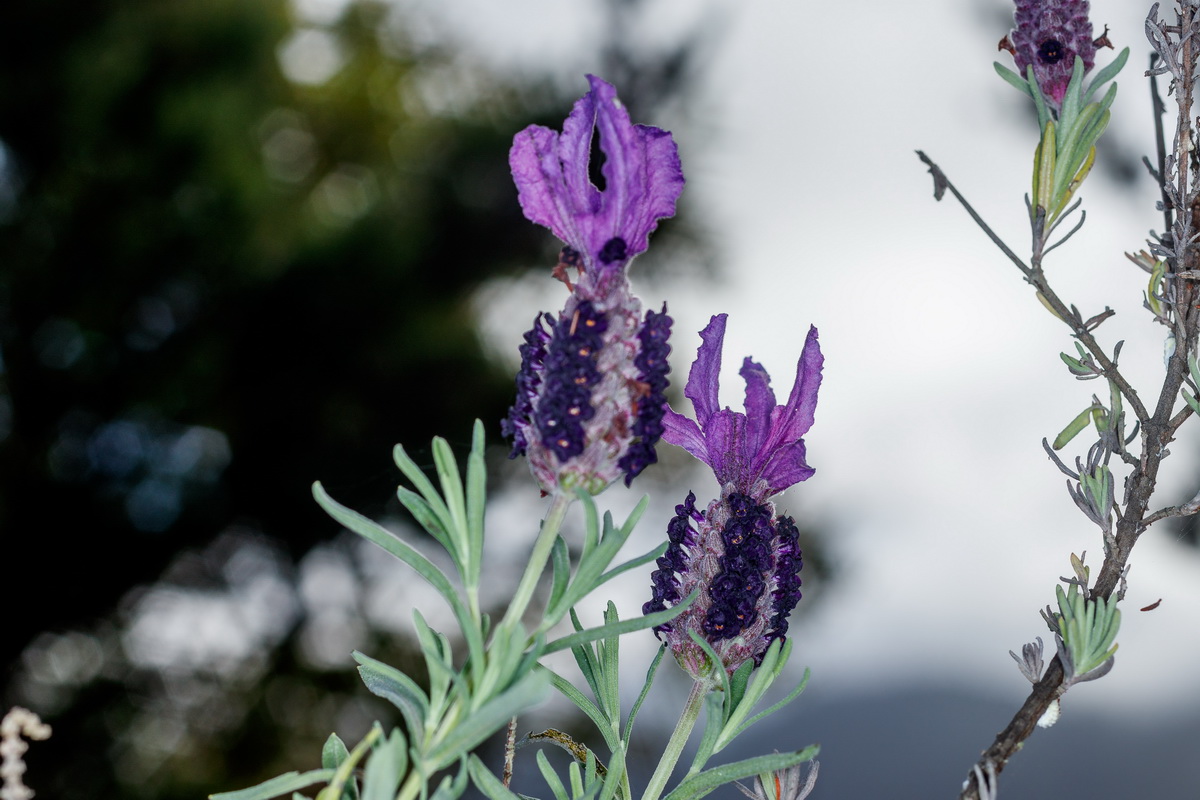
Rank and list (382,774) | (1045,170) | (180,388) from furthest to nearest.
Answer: (180,388) → (1045,170) → (382,774)

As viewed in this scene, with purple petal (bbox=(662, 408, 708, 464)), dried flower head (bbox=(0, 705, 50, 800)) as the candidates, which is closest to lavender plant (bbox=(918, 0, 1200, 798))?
purple petal (bbox=(662, 408, 708, 464))

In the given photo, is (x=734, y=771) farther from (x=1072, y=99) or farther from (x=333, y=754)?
(x=1072, y=99)

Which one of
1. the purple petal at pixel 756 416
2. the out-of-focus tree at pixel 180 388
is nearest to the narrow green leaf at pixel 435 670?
the purple petal at pixel 756 416

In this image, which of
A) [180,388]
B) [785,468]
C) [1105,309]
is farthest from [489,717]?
[180,388]

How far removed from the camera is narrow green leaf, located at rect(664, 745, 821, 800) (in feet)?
0.79

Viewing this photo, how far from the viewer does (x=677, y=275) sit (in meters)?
2.62

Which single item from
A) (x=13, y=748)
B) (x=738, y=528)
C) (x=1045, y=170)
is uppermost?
(x=1045, y=170)

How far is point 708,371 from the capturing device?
0.91ft

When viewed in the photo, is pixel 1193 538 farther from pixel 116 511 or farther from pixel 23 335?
pixel 23 335

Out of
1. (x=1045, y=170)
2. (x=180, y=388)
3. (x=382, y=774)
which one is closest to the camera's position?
(x=382, y=774)

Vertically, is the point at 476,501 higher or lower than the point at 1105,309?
lower

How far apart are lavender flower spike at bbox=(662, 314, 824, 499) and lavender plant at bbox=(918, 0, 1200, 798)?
74mm

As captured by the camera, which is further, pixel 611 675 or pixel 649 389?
pixel 611 675

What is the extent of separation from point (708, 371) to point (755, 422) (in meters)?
0.02
